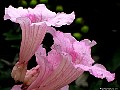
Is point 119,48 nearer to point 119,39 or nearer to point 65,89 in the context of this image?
point 119,39

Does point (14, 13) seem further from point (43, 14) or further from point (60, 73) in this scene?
point (60, 73)

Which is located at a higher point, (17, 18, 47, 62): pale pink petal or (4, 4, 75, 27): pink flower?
(4, 4, 75, 27): pink flower

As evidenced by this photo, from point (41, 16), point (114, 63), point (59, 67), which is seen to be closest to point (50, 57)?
point (59, 67)

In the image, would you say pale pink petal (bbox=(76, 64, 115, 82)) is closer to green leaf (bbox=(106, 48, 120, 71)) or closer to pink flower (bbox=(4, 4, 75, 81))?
pink flower (bbox=(4, 4, 75, 81))

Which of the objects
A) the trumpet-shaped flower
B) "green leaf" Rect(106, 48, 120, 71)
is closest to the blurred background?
"green leaf" Rect(106, 48, 120, 71)

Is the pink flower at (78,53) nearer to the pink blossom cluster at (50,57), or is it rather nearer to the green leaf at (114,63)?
the pink blossom cluster at (50,57)

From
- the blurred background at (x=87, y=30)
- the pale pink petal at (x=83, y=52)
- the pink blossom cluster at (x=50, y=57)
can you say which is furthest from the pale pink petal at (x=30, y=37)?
the blurred background at (x=87, y=30)

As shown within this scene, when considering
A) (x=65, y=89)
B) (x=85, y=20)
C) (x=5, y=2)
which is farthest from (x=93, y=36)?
(x=65, y=89)
